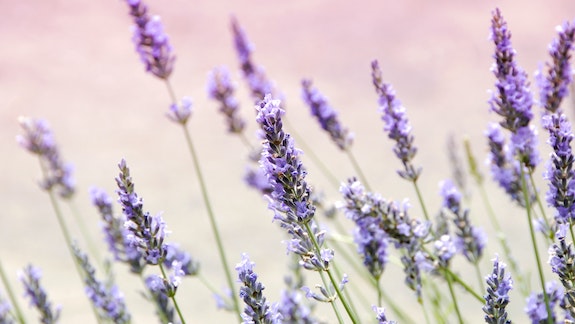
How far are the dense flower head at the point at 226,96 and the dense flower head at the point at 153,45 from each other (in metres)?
0.65

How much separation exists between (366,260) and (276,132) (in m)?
1.00

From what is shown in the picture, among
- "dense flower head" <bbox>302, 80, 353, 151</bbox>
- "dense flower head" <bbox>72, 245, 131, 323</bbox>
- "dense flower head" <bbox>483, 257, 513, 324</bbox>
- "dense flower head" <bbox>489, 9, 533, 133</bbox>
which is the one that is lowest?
"dense flower head" <bbox>483, 257, 513, 324</bbox>

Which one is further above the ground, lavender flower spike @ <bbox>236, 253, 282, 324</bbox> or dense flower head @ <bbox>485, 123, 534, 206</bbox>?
dense flower head @ <bbox>485, 123, 534, 206</bbox>

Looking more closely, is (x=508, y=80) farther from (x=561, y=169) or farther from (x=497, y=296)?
(x=497, y=296)

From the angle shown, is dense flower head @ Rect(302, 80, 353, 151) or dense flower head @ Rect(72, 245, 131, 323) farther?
dense flower head @ Rect(302, 80, 353, 151)

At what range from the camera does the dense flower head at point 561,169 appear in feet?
7.72

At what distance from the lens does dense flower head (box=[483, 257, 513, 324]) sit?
2158 millimetres

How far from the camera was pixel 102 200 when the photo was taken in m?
3.67

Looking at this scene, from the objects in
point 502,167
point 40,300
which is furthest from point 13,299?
point 502,167

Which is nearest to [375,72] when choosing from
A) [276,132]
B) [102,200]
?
[276,132]

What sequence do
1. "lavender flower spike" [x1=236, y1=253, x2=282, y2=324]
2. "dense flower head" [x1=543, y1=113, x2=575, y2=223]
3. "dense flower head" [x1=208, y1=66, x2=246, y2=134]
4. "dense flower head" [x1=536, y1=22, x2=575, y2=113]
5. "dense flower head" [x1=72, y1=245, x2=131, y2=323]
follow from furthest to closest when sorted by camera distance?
"dense flower head" [x1=208, y1=66, x2=246, y2=134]
"dense flower head" [x1=72, y1=245, x2=131, y2=323]
"dense flower head" [x1=536, y1=22, x2=575, y2=113]
"dense flower head" [x1=543, y1=113, x2=575, y2=223]
"lavender flower spike" [x1=236, y1=253, x2=282, y2=324]

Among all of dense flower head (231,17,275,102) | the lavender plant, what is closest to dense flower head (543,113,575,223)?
the lavender plant

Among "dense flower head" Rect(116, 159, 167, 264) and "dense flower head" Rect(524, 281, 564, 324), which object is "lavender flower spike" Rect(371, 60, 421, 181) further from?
"dense flower head" Rect(116, 159, 167, 264)

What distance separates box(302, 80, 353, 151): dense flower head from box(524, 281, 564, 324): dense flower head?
146cm
